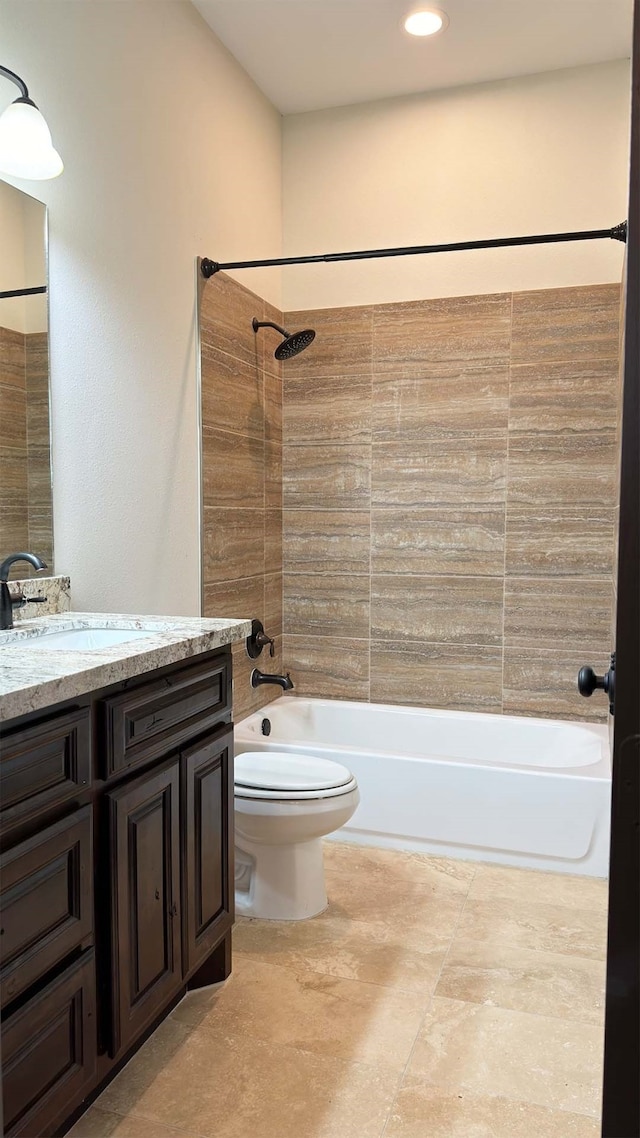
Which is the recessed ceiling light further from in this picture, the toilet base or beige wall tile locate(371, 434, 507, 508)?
the toilet base

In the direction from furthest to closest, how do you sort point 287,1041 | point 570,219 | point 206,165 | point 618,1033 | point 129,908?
1. point 570,219
2. point 206,165
3. point 287,1041
4. point 129,908
5. point 618,1033

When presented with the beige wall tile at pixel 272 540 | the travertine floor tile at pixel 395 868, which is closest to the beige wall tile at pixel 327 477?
the beige wall tile at pixel 272 540

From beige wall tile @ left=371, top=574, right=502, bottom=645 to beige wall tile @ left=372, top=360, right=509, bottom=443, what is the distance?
633 millimetres

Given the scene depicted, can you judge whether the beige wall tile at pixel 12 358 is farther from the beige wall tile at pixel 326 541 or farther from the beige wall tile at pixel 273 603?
the beige wall tile at pixel 326 541

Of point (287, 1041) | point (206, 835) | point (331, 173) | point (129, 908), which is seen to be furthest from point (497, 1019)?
point (331, 173)

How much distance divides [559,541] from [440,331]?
1.03 metres

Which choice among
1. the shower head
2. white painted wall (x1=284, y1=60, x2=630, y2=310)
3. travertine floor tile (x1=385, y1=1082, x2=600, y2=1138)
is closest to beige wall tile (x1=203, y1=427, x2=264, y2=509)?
the shower head

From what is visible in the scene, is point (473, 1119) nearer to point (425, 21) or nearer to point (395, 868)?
point (395, 868)

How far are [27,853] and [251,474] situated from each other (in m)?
2.21

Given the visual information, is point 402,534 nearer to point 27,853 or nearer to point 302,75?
point 302,75

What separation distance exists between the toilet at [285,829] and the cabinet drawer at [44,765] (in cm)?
90

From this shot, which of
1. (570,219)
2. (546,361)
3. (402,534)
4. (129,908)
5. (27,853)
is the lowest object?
(129,908)

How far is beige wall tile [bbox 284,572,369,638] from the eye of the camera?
3.51 m

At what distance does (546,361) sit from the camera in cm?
318
